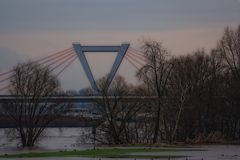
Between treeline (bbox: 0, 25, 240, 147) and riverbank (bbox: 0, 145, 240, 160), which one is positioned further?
treeline (bbox: 0, 25, 240, 147)

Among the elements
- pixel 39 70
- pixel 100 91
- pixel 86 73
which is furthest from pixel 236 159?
pixel 86 73

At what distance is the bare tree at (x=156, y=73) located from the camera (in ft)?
202

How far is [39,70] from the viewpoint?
6975 centimetres

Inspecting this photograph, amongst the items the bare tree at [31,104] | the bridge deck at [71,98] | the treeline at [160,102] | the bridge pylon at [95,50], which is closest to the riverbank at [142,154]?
the treeline at [160,102]

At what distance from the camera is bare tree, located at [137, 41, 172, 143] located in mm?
61438

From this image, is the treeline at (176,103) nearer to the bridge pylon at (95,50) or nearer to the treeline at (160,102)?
the treeline at (160,102)

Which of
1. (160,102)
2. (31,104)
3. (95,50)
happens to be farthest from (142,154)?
(95,50)

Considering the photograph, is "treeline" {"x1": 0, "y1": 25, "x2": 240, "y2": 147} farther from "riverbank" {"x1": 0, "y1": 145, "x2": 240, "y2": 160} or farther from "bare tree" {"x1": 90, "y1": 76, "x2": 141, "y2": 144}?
"riverbank" {"x1": 0, "y1": 145, "x2": 240, "y2": 160}

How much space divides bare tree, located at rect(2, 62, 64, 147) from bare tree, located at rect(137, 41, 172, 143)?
11.1 m

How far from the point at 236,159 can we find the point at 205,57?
38.5 meters

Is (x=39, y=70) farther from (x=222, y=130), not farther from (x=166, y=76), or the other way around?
(x=222, y=130)

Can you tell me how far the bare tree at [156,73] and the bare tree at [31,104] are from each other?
11089 mm

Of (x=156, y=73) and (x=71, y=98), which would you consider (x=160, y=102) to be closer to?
(x=156, y=73)

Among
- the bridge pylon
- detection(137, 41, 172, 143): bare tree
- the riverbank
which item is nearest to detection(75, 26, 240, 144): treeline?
detection(137, 41, 172, 143): bare tree
